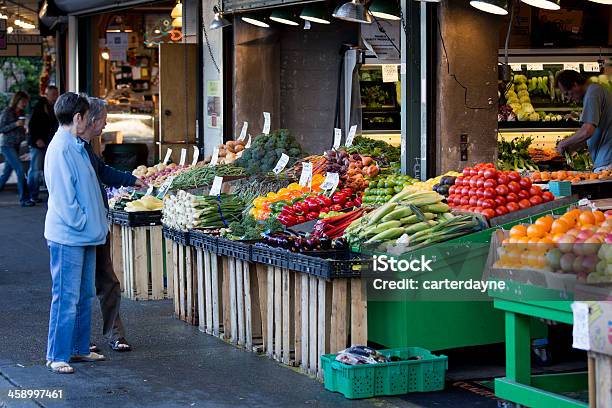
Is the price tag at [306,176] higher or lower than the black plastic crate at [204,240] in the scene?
higher

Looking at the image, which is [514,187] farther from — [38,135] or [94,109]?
[38,135]

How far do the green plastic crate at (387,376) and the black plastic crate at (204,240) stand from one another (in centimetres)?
189

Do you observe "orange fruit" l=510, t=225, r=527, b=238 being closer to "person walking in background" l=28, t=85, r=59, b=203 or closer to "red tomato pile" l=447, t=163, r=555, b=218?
"red tomato pile" l=447, t=163, r=555, b=218

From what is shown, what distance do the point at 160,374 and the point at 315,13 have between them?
17.9 feet

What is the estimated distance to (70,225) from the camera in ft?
25.1

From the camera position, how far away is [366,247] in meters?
7.84

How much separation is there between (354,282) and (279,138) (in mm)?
4948

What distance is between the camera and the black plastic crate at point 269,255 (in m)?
7.83

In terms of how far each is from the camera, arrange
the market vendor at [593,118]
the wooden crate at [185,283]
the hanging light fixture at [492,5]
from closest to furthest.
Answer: the hanging light fixture at [492,5] < the wooden crate at [185,283] < the market vendor at [593,118]

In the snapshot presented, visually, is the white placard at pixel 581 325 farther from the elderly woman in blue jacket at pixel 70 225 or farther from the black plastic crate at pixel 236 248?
the elderly woman in blue jacket at pixel 70 225

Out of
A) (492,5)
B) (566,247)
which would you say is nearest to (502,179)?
(492,5)

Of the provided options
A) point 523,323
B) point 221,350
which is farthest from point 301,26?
point 523,323

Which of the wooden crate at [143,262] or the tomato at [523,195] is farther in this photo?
the wooden crate at [143,262]

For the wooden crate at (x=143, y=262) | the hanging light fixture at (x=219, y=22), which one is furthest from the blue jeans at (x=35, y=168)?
the wooden crate at (x=143, y=262)
